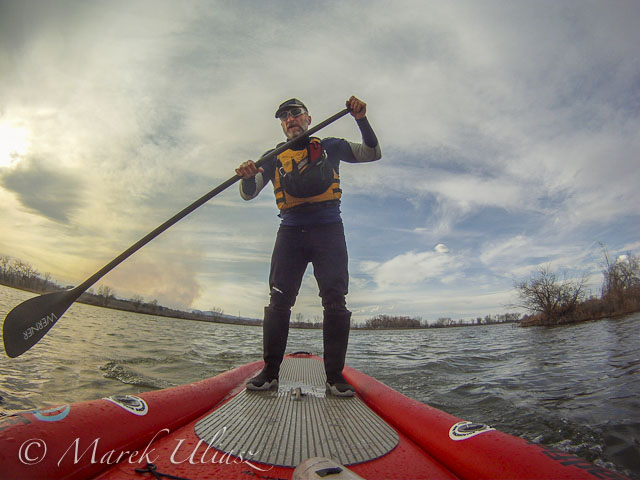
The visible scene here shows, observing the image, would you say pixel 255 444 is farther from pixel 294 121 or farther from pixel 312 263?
pixel 294 121

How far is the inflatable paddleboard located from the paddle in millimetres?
1058

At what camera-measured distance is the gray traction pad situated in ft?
4.15

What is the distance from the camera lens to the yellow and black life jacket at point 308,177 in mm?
2545

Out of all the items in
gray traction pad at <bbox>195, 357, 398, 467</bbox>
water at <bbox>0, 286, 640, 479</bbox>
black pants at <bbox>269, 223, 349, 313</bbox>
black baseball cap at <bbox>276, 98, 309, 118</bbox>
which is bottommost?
water at <bbox>0, 286, 640, 479</bbox>

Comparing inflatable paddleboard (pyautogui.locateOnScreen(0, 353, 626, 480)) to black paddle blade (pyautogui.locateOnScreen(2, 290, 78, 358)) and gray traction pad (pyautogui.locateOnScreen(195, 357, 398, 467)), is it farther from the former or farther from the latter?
black paddle blade (pyautogui.locateOnScreen(2, 290, 78, 358))

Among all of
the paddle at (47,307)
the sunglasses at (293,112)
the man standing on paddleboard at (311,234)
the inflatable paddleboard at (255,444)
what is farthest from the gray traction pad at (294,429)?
the sunglasses at (293,112)

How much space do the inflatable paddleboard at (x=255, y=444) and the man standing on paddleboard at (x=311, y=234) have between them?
1.67ft

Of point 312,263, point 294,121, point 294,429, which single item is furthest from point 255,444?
point 294,121

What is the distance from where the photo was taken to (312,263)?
2656mm

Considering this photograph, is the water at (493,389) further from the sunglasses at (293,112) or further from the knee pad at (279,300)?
the sunglasses at (293,112)

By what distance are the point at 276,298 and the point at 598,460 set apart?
215cm

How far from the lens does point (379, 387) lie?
2320 mm

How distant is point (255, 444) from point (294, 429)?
28cm

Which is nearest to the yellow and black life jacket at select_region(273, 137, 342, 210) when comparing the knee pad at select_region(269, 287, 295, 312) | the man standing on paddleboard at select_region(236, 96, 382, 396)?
the man standing on paddleboard at select_region(236, 96, 382, 396)
